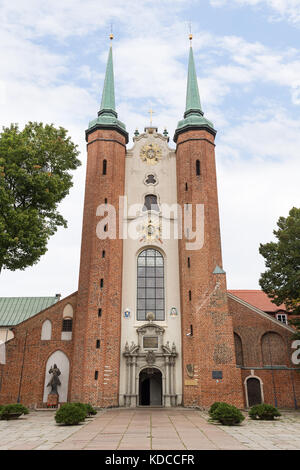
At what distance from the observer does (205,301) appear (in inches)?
945

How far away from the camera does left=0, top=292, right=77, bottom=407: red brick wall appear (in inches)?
921

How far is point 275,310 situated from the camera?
31984 millimetres

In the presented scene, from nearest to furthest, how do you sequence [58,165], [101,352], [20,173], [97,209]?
1. [20,173]
2. [58,165]
3. [101,352]
4. [97,209]

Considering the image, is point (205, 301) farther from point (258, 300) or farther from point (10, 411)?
point (10, 411)

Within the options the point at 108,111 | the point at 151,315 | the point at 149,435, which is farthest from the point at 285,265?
the point at 108,111

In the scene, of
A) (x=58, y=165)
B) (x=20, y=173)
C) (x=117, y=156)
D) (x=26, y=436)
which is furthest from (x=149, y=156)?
(x=26, y=436)

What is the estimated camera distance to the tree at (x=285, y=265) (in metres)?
23.5

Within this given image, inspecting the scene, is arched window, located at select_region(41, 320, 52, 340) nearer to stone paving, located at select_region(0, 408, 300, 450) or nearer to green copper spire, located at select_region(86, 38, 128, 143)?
stone paving, located at select_region(0, 408, 300, 450)

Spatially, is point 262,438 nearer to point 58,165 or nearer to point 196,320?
point 196,320

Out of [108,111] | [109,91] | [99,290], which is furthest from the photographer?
[109,91]

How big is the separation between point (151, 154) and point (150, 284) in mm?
10495

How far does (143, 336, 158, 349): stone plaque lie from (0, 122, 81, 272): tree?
1042cm

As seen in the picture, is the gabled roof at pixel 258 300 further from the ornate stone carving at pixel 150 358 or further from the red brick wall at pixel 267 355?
the ornate stone carving at pixel 150 358

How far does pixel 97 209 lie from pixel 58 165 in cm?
829
